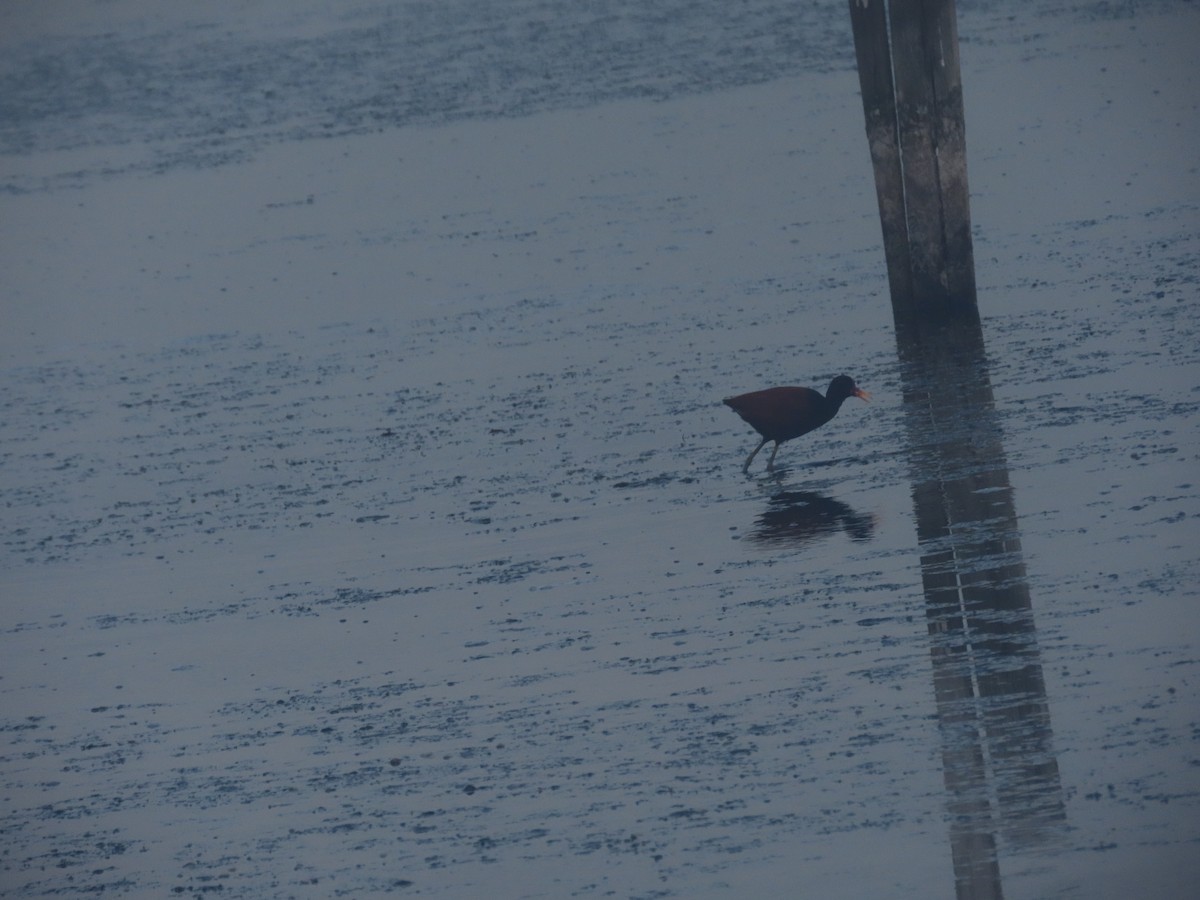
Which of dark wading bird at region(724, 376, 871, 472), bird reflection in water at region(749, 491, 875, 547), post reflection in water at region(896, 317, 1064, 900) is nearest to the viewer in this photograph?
post reflection in water at region(896, 317, 1064, 900)

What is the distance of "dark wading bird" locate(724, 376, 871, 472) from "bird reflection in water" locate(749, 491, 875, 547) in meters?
0.63

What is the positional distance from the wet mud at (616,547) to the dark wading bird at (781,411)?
28 centimetres

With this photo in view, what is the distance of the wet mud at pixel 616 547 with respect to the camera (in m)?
7.46

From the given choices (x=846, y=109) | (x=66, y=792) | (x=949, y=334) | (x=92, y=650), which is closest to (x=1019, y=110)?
(x=846, y=109)

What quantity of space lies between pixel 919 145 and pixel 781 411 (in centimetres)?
309

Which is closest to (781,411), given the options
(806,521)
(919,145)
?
(806,521)

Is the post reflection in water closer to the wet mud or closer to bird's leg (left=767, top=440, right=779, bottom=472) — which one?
the wet mud

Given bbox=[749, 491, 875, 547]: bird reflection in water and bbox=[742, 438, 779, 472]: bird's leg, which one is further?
bbox=[742, 438, 779, 472]: bird's leg

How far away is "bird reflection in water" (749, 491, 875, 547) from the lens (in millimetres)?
10516

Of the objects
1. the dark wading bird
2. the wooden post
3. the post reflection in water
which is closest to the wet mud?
the post reflection in water

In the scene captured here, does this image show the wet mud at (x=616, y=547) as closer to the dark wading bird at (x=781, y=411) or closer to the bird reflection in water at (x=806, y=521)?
the bird reflection in water at (x=806, y=521)

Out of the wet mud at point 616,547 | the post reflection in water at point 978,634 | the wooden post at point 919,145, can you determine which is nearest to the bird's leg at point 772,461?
the wet mud at point 616,547

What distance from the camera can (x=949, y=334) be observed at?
14.3 meters

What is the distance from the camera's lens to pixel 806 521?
35.5ft
